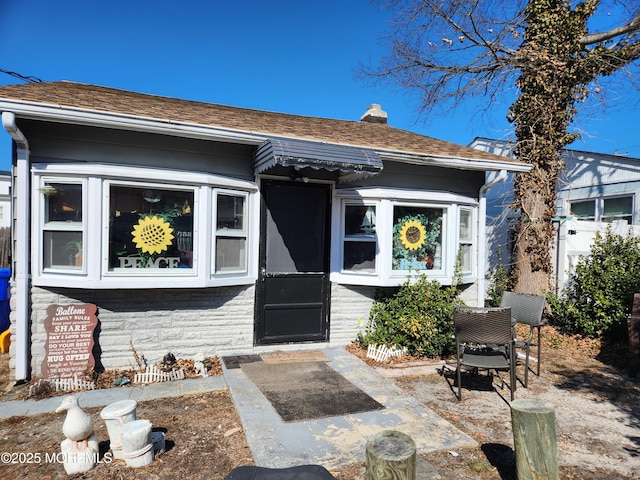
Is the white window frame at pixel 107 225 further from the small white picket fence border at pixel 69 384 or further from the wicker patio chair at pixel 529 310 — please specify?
the wicker patio chair at pixel 529 310

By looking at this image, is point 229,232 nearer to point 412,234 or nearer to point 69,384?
point 69,384

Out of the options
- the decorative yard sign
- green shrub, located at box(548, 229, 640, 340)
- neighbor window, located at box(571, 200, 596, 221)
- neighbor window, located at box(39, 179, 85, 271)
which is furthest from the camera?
neighbor window, located at box(571, 200, 596, 221)

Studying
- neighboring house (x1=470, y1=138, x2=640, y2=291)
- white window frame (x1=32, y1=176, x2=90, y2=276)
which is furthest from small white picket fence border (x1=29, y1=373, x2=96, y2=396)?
neighboring house (x1=470, y1=138, x2=640, y2=291)

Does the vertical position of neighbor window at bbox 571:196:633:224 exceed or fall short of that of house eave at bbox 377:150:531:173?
it falls short

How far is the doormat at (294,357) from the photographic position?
5430 mm

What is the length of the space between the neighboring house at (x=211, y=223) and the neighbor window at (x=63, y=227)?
0.01 metres

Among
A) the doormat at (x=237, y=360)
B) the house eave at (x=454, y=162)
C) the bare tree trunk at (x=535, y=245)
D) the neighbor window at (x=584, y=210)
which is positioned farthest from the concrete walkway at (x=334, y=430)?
the neighbor window at (x=584, y=210)

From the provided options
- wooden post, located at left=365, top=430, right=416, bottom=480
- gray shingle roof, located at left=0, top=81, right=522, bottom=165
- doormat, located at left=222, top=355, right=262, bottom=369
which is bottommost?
doormat, located at left=222, top=355, right=262, bottom=369

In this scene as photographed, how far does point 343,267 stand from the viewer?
6.19m

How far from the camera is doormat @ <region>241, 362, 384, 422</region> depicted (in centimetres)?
386

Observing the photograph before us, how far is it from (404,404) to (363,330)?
221 centimetres

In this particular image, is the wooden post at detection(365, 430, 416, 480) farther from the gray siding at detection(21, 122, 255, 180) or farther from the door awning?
the gray siding at detection(21, 122, 255, 180)

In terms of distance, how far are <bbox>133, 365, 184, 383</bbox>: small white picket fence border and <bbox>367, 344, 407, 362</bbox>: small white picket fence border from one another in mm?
2661

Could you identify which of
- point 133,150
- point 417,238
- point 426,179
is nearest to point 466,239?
point 417,238
